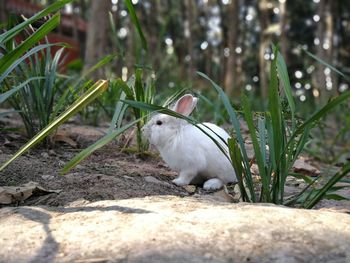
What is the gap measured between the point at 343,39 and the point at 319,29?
12.4m

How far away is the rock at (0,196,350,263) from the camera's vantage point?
4.83 ft

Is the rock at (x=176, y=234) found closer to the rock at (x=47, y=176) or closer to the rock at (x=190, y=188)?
the rock at (x=47, y=176)

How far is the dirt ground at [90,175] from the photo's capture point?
A: 2297 mm

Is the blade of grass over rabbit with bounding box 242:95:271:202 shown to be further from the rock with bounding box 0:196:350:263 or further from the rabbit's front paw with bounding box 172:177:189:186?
the rabbit's front paw with bounding box 172:177:189:186

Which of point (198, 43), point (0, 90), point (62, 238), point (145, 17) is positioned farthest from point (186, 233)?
point (198, 43)

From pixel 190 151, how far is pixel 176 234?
128 centimetres

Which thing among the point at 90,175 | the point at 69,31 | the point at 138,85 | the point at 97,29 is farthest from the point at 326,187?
the point at 69,31

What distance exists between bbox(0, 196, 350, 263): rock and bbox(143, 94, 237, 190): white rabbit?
91cm

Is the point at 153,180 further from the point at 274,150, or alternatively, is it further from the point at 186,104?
the point at 274,150

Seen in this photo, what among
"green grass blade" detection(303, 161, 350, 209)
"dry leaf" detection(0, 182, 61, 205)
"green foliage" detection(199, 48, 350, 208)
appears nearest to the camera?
"green grass blade" detection(303, 161, 350, 209)

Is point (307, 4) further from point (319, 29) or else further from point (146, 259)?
point (146, 259)

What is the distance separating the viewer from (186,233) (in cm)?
159

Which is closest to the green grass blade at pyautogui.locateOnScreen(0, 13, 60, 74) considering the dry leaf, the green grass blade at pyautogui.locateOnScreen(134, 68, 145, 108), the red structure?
the dry leaf

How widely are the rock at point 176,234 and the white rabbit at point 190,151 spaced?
91 cm
